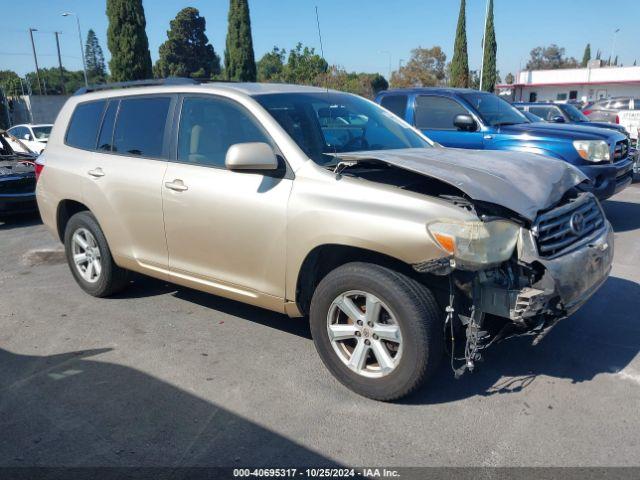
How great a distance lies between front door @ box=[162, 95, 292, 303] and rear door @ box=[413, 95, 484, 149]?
16.0ft

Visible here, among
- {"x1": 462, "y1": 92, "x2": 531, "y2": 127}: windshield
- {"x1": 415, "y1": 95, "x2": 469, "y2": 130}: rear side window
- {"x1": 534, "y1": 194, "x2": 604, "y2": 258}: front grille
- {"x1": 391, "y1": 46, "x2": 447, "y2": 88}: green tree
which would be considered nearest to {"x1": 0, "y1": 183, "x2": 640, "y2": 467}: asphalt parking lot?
{"x1": 534, "y1": 194, "x2": 604, "y2": 258}: front grille

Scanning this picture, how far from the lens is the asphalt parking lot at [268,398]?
288 centimetres

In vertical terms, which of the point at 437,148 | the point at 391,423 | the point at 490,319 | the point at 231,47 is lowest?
the point at 391,423

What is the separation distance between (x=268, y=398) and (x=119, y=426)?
0.88m

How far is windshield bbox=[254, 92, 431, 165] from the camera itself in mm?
3809

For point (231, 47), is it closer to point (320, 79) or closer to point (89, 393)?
point (320, 79)

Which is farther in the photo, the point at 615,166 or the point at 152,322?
the point at 615,166

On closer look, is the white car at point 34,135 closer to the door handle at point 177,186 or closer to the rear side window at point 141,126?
the rear side window at point 141,126

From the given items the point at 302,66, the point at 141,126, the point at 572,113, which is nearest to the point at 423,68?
the point at 302,66

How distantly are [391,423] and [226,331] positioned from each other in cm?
179

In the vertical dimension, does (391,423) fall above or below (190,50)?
below

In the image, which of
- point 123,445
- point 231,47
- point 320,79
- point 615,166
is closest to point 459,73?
point 231,47

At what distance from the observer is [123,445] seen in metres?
2.96

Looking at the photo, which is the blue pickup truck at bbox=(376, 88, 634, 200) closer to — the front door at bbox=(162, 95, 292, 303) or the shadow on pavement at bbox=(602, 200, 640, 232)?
the shadow on pavement at bbox=(602, 200, 640, 232)
